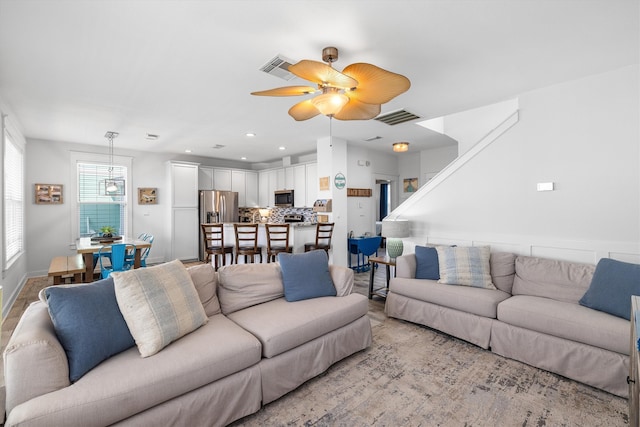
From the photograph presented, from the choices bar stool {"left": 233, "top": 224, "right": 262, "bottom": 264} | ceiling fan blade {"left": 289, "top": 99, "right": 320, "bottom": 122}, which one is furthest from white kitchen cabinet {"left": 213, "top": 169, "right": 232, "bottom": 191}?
ceiling fan blade {"left": 289, "top": 99, "right": 320, "bottom": 122}

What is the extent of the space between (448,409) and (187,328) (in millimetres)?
1803

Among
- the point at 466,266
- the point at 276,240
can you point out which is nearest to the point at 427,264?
the point at 466,266

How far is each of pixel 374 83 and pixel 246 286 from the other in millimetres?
1932

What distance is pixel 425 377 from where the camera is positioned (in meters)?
2.39

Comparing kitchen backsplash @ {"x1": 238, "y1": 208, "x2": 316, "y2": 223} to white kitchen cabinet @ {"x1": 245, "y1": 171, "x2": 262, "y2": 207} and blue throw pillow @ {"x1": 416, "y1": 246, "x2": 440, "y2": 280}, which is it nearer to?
white kitchen cabinet @ {"x1": 245, "y1": 171, "x2": 262, "y2": 207}

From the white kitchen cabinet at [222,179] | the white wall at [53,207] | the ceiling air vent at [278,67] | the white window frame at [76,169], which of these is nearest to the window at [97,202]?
the white window frame at [76,169]

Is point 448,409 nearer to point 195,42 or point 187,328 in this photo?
point 187,328

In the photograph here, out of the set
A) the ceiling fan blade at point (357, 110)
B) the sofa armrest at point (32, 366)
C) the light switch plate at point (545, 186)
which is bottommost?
the sofa armrest at point (32, 366)

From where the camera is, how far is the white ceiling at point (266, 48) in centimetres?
208

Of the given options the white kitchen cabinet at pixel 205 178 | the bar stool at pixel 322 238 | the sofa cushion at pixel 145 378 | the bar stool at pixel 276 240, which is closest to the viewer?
the sofa cushion at pixel 145 378

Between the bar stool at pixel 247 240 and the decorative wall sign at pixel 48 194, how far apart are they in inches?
155

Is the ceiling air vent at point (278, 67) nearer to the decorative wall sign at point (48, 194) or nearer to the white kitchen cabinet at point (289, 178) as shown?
the white kitchen cabinet at point (289, 178)

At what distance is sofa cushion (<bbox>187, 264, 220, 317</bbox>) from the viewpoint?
2.39 meters

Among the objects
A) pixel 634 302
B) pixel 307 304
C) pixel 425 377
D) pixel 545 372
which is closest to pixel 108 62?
pixel 307 304
